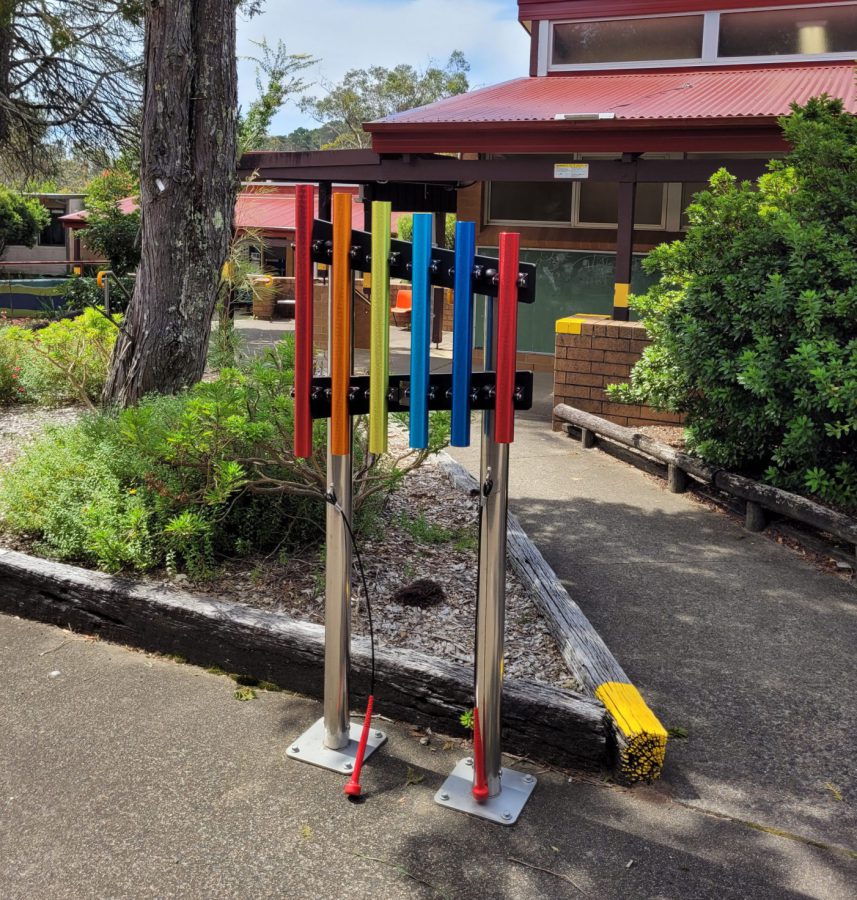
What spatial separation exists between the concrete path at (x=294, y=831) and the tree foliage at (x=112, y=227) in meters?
16.8

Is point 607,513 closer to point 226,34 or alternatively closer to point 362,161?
point 226,34

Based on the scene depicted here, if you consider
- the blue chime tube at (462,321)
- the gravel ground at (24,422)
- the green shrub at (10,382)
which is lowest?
the gravel ground at (24,422)

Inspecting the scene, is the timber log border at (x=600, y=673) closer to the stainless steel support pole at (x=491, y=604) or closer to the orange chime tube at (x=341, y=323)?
the stainless steel support pole at (x=491, y=604)

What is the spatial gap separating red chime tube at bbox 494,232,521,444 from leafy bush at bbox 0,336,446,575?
1572 mm

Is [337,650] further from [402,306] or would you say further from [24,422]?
[402,306]

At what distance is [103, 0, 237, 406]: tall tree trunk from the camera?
6156 mm

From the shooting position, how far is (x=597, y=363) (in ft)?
30.7

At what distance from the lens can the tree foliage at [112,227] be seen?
19.1 metres

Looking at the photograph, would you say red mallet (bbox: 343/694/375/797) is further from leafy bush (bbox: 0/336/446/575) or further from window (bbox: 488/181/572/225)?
window (bbox: 488/181/572/225)

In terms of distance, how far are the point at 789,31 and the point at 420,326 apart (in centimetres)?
1225

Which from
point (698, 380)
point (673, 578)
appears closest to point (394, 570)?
point (673, 578)

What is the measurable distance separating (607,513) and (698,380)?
3.70 ft

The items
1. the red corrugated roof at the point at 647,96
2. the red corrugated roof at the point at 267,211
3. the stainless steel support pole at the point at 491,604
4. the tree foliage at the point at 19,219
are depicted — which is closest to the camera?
the stainless steel support pole at the point at 491,604

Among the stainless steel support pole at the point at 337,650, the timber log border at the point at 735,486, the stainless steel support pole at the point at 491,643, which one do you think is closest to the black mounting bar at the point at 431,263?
the stainless steel support pole at the point at 491,643
